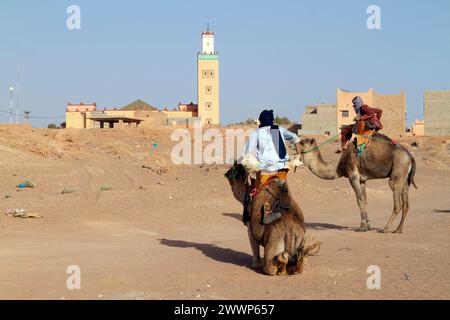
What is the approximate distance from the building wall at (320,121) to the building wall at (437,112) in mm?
8311

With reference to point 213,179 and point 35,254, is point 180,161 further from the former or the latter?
point 35,254

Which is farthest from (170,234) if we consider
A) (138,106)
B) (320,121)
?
(138,106)

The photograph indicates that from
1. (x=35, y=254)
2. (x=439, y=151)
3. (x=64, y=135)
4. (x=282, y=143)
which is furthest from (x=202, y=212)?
(x=439, y=151)

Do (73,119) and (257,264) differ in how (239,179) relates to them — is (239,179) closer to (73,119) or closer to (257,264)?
(257,264)

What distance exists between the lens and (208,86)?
77.0m

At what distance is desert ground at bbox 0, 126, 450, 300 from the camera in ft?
→ 23.9

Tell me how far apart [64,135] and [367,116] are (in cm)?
2193

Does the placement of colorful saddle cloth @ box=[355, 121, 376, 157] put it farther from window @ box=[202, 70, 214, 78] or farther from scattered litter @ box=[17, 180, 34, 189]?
window @ box=[202, 70, 214, 78]

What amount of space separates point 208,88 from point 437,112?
30.4 m

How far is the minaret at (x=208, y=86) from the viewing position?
7519 cm

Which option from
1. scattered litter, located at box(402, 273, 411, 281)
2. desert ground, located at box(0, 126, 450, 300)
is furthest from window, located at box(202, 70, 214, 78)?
scattered litter, located at box(402, 273, 411, 281)

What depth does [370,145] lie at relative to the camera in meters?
13.2

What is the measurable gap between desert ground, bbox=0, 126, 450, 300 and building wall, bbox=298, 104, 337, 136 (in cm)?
2827

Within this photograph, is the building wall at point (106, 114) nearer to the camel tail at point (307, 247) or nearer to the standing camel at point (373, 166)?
the standing camel at point (373, 166)
